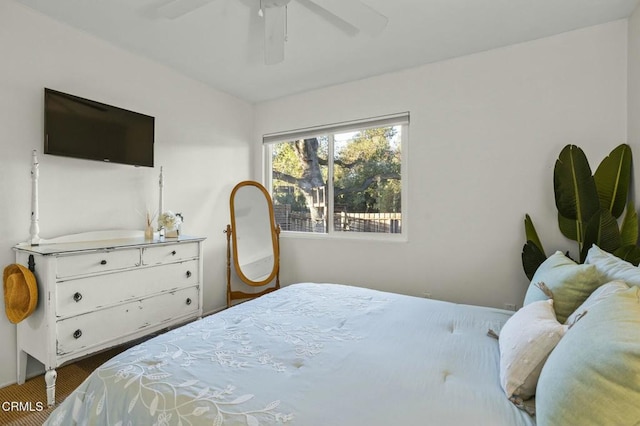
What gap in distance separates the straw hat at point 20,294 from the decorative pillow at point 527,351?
2.38m

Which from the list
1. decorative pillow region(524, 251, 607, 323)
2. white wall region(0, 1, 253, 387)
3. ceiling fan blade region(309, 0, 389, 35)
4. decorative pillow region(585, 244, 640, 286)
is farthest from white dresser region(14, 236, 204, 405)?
decorative pillow region(585, 244, 640, 286)

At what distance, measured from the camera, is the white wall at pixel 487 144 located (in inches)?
86.4

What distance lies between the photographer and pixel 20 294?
1797 mm

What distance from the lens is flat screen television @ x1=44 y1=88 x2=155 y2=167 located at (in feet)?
6.78

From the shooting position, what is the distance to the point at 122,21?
2.16m

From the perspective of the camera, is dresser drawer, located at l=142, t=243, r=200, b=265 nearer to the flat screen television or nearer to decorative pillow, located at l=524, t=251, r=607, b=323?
the flat screen television

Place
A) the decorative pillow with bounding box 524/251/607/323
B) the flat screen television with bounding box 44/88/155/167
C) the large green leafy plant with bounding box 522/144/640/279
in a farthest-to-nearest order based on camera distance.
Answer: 1. the flat screen television with bounding box 44/88/155/167
2. the large green leafy plant with bounding box 522/144/640/279
3. the decorative pillow with bounding box 524/251/607/323

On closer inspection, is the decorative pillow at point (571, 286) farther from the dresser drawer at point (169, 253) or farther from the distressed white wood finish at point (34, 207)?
the distressed white wood finish at point (34, 207)

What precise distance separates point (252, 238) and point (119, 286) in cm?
149

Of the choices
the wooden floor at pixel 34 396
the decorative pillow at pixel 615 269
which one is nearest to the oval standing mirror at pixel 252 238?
the wooden floor at pixel 34 396

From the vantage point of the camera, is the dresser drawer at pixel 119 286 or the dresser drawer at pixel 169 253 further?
the dresser drawer at pixel 169 253

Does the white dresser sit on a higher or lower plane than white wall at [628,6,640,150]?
lower

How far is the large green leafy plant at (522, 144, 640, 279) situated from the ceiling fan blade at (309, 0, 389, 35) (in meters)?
1.56

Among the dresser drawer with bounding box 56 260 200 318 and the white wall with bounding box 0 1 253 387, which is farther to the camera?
the white wall with bounding box 0 1 253 387
